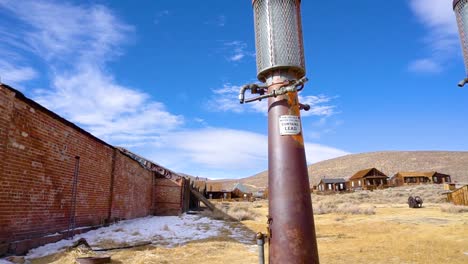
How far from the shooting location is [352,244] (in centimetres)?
822

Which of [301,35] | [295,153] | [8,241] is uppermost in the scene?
[301,35]

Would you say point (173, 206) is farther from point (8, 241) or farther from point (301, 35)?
point (301, 35)

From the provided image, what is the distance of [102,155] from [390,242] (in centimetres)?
944

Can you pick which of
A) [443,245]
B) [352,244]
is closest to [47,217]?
[352,244]

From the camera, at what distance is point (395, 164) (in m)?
82.9

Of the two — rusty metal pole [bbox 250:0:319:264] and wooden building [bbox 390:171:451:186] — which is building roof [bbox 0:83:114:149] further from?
wooden building [bbox 390:171:451:186]

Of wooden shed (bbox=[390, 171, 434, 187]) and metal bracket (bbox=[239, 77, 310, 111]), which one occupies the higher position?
wooden shed (bbox=[390, 171, 434, 187])

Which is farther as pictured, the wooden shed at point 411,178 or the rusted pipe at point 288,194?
the wooden shed at point 411,178

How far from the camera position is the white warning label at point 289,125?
3246 mm

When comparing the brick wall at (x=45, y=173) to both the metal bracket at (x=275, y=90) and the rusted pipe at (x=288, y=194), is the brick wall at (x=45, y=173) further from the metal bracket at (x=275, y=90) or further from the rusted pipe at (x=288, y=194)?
the rusted pipe at (x=288, y=194)

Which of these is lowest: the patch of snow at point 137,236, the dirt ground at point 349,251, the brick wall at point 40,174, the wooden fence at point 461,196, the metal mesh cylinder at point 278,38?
the dirt ground at point 349,251

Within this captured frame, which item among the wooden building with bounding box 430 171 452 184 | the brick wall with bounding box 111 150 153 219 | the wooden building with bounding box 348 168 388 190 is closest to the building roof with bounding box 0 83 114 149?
the brick wall with bounding box 111 150 153 219

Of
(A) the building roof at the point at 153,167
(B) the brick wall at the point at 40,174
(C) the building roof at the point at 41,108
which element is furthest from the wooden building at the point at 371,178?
(C) the building roof at the point at 41,108

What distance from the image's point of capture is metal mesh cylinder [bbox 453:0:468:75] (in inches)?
157
